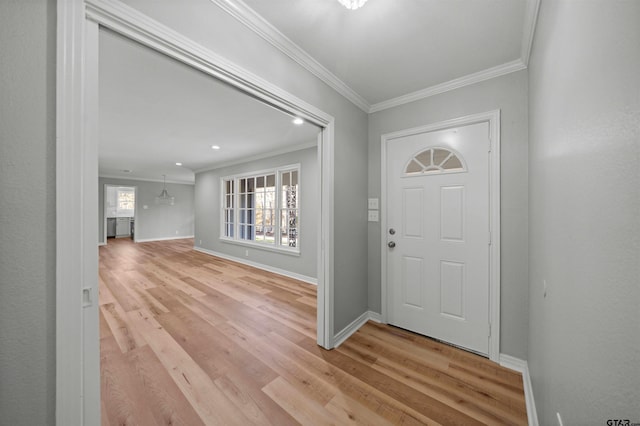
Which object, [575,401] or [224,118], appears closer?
[575,401]

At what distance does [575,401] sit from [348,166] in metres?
2.03

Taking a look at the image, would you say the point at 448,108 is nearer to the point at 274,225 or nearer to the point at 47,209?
the point at 47,209

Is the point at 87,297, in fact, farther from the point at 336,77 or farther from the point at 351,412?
the point at 336,77

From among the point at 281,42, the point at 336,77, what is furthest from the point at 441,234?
the point at 281,42

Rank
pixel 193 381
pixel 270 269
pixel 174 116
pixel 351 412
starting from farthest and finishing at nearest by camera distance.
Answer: pixel 270 269, pixel 174 116, pixel 193 381, pixel 351 412

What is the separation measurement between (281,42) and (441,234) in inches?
83.4

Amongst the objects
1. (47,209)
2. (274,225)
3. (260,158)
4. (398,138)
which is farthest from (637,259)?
(260,158)

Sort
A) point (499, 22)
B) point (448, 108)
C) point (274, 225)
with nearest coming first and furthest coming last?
point (499, 22)
point (448, 108)
point (274, 225)

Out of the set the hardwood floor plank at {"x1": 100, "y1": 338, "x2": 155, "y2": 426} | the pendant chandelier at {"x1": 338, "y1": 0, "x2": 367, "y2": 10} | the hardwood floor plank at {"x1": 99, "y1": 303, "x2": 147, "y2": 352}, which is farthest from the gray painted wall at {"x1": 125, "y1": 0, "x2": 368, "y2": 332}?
the hardwood floor plank at {"x1": 99, "y1": 303, "x2": 147, "y2": 352}

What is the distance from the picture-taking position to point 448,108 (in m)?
2.21

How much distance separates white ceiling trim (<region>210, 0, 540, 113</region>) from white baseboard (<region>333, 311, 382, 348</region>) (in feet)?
7.66

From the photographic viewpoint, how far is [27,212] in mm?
772

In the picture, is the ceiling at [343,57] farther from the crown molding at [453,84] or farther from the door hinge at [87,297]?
the door hinge at [87,297]

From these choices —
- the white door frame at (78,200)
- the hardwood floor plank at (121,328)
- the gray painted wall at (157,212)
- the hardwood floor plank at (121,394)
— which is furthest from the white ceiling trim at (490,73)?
the gray painted wall at (157,212)
